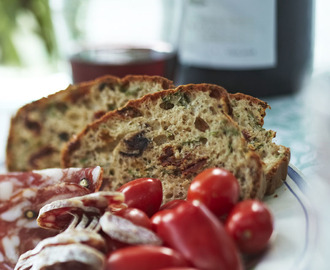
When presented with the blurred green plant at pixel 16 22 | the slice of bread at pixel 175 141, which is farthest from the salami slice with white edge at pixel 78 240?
the blurred green plant at pixel 16 22

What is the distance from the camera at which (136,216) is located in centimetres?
105

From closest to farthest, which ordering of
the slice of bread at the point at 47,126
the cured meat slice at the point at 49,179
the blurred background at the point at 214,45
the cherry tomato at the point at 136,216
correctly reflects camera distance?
1. the cherry tomato at the point at 136,216
2. the cured meat slice at the point at 49,179
3. the slice of bread at the point at 47,126
4. the blurred background at the point at 214,45

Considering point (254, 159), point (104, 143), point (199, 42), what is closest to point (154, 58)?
point (199, 42)

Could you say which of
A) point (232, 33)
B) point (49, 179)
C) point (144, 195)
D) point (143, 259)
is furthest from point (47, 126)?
point (143, 259)

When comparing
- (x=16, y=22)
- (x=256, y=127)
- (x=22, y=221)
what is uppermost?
(x=16, y=22)

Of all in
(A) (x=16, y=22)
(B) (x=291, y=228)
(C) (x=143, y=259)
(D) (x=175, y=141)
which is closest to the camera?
(C) (x=143, y=259)

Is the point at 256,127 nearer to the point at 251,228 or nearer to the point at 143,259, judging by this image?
the point at 251,228

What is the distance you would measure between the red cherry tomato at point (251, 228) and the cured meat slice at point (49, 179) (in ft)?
1.54

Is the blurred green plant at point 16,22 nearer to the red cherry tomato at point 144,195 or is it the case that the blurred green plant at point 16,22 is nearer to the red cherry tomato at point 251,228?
the red cherry tomato at point 144,195

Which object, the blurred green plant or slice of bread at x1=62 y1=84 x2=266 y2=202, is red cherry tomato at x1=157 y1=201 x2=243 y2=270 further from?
the blurred green plant

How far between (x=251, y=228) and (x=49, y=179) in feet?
2.17

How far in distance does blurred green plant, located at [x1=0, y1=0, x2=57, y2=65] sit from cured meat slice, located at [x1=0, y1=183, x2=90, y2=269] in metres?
2.18

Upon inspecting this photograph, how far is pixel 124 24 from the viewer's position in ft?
9.13

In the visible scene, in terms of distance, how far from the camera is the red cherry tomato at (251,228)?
3.17 feet
